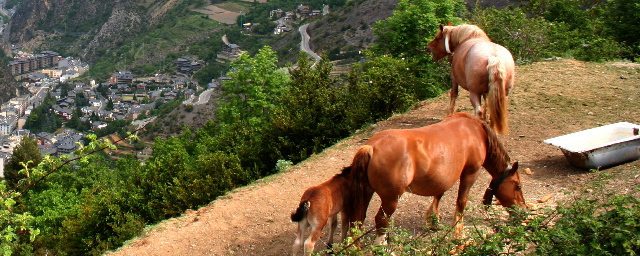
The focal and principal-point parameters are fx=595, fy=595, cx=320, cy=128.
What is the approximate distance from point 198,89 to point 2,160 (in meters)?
29.4

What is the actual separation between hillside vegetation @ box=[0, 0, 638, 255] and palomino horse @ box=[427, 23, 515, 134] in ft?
6.75

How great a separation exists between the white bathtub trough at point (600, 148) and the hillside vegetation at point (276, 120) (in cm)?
413

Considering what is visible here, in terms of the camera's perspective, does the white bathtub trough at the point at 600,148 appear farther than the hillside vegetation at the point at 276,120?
No

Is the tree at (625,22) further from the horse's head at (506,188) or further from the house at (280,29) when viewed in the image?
the house at (280,29)

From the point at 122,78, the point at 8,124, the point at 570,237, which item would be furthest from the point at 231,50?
the point at 570,237

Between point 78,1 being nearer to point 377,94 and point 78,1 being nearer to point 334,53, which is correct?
point 334,53

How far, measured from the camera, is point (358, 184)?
5660 millimetres

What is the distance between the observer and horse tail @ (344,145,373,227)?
5535 mm

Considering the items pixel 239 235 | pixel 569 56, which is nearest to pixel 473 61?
pixel 239 235

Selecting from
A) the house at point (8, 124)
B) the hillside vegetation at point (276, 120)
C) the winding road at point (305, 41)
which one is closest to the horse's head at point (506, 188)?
the hillside vegetation at point (276, 120)

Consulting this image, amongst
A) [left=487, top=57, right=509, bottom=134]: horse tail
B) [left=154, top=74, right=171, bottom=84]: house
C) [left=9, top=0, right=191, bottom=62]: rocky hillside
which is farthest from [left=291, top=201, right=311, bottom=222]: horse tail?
[left=9, top=0, right=191, bottom=62]: rocky hillside

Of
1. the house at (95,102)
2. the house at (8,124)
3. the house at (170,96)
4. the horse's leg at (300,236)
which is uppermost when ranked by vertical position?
the horse's leg at (300,236)

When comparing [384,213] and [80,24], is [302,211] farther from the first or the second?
[80,24]

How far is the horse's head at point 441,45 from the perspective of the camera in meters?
9.98
